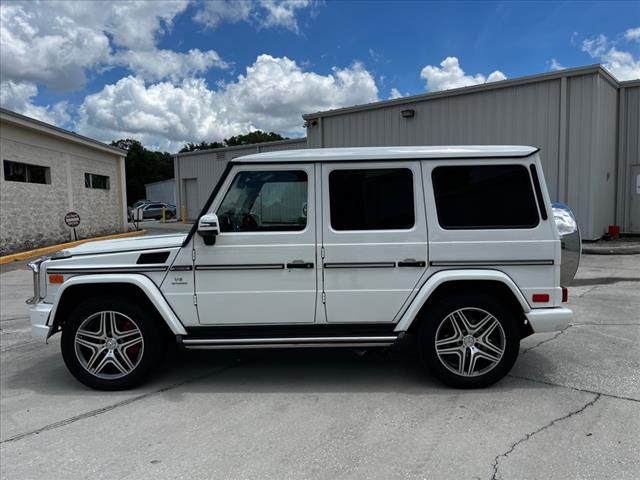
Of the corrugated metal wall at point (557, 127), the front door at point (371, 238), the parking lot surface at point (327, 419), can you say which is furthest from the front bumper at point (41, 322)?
the corrugated metal wall at point (557, 127)

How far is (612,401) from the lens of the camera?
153 inches

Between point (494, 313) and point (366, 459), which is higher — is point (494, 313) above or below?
above

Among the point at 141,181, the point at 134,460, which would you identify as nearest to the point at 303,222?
the point at 134,460

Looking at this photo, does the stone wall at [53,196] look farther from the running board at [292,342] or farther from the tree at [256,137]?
the tree at [256,137]

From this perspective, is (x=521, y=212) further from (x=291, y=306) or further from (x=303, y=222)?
(x=291, y=306)

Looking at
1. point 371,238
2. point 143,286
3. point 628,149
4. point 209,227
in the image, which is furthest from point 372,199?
point 628,149

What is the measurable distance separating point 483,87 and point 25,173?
1532cm

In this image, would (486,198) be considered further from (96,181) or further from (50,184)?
(96,181)

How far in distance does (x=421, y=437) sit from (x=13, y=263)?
14.3 meters

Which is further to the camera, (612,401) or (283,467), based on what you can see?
(612,401)

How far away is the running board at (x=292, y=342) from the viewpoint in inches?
161

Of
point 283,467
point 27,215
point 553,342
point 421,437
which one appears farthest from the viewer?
point 27,215

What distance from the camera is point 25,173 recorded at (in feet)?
53.9

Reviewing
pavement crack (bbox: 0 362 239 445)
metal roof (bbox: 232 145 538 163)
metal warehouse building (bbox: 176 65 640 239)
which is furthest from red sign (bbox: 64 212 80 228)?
metal roof (bbox: 232 145 538 163)
